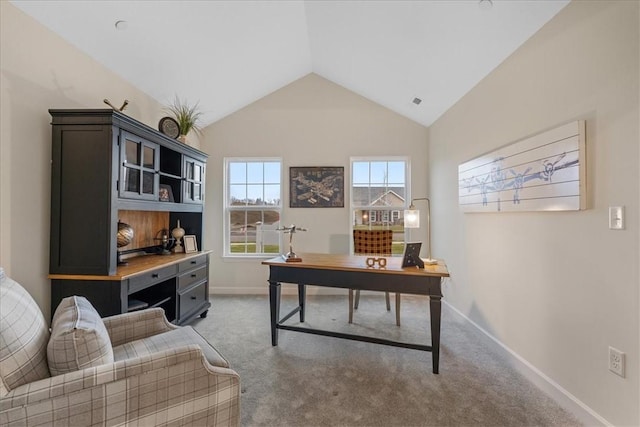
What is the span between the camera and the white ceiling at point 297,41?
85.5 inches

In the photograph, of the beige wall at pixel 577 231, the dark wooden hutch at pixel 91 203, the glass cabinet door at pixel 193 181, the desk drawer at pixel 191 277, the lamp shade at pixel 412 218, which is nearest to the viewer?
the beige wall at pixel 577 231

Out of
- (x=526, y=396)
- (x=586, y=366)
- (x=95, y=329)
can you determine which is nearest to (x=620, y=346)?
(x=586, y=366)

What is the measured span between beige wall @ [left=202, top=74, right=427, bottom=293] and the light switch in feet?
9.12

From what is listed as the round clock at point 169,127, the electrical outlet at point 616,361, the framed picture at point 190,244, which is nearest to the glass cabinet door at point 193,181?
the round clock at point 169,127

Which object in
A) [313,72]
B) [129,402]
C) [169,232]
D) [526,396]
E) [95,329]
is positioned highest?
[313,72]

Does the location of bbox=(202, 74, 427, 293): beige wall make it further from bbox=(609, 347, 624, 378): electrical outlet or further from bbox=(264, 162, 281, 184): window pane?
bbox=(609, 347, 624, 378): electrical outlet

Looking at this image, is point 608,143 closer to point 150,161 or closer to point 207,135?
point 150,161

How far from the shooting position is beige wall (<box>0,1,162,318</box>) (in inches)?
73.2

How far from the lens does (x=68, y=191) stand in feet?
6.89

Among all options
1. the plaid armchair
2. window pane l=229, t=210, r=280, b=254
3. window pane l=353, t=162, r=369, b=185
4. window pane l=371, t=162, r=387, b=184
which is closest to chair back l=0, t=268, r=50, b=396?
the plaid armchair

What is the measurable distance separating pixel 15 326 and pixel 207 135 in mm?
3674

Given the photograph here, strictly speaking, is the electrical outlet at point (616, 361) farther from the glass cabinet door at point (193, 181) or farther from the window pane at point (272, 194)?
the window pane at point (272, 194)

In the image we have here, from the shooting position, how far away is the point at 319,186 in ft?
14.4

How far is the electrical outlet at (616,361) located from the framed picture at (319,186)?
318 centimetres
